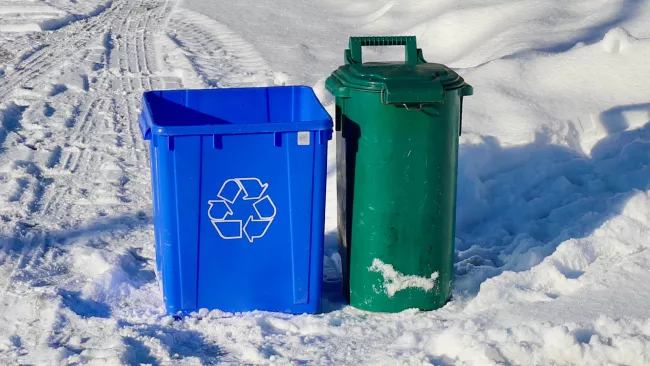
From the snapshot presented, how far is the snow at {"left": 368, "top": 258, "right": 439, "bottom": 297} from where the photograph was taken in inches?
168

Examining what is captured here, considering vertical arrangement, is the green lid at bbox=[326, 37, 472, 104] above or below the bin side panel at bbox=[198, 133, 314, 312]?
above

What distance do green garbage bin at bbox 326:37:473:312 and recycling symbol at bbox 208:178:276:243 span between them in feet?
1.41

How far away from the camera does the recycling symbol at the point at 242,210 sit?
4043 mm

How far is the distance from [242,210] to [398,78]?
0.90 metres

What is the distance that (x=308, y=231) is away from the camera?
4.14 m

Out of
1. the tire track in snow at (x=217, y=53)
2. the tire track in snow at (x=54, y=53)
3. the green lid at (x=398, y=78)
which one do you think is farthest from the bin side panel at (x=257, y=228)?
the tire track in snow at (x=54, y=53)

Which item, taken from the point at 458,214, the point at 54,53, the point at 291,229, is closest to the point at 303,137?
the point at 291,229

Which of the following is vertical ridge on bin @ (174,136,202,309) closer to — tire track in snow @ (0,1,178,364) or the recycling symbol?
the recycling symbol

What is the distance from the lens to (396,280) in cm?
428

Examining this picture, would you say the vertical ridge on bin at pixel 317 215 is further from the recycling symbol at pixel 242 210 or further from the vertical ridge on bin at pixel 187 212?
the vertical ridge on bin at pixel 187 212

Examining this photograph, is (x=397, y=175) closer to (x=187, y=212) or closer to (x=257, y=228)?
(x=257, y=228)

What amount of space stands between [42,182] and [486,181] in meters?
2.97

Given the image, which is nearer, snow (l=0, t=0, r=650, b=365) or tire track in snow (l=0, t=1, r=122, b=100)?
snow (l=0, t=0, r=650, b=365)

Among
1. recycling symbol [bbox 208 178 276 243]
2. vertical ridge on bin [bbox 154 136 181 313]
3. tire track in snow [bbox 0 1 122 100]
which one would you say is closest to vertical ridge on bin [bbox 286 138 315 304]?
recycling symbol [bbox 208 178 276 243]
